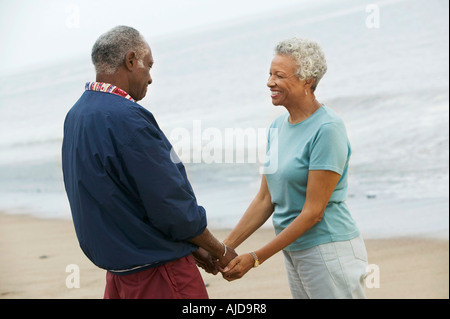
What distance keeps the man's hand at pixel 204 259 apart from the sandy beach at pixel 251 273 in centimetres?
213

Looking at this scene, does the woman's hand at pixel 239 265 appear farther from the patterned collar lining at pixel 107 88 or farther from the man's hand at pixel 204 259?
the patterned collar lining at pixel 107 88

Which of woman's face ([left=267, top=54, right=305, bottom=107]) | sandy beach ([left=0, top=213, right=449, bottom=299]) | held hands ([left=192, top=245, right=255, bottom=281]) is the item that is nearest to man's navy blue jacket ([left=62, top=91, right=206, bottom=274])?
held hands ([left=192, top=245, right=255, bottom=281])

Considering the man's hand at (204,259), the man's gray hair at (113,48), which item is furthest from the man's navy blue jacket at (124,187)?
the man's hand at (204,259)

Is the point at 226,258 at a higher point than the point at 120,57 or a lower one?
lower

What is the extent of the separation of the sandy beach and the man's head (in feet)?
9.45

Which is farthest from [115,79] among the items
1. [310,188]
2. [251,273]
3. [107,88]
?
[251,273]

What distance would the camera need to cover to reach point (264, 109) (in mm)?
14312

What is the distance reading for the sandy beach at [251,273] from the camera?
15.4ft

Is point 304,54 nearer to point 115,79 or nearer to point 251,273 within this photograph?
point 115,79

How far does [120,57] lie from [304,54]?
764 mm

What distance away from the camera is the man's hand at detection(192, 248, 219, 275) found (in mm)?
2531

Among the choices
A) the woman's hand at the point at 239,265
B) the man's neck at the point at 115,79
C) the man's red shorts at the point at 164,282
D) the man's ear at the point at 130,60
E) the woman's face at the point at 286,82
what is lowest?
the woman's hand at the point at 239,265

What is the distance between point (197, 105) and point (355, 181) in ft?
24.3

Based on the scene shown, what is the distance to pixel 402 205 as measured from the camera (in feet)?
22.2
